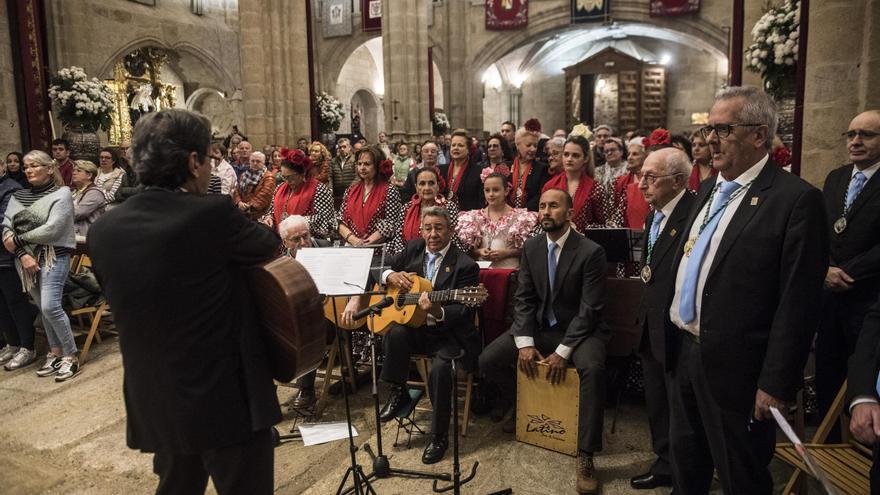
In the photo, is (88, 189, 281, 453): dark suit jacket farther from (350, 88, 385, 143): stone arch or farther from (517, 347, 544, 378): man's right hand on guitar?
(350, 88, 385, 143): stone arch

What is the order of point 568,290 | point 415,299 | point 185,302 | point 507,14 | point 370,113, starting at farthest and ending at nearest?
point 370,113, point 507,14, point 415,299, point 568,290, point 185,302

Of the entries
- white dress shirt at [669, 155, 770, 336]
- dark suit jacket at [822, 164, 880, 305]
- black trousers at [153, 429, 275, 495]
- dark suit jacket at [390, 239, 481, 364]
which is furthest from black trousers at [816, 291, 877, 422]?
black trousers at [153, 429, 275, 495]

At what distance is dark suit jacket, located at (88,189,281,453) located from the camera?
162 cm

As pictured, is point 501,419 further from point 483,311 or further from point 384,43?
point 384,43

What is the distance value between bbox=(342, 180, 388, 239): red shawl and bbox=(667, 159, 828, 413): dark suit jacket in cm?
349

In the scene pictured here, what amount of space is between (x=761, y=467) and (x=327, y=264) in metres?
1.94

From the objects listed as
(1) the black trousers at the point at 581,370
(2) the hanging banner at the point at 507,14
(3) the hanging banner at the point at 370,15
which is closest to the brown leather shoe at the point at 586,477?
(1) the black trousers at the point at 581,370

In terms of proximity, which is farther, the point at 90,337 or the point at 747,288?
the point at 90,337

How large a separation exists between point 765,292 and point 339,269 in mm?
1735

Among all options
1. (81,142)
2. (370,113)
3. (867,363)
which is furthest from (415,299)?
(370,113)

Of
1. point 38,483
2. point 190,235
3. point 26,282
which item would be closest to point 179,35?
point 26,282

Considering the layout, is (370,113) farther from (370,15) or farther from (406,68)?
(406,68)

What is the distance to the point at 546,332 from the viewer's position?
139 inches

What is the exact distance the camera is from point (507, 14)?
17156 millimetres
